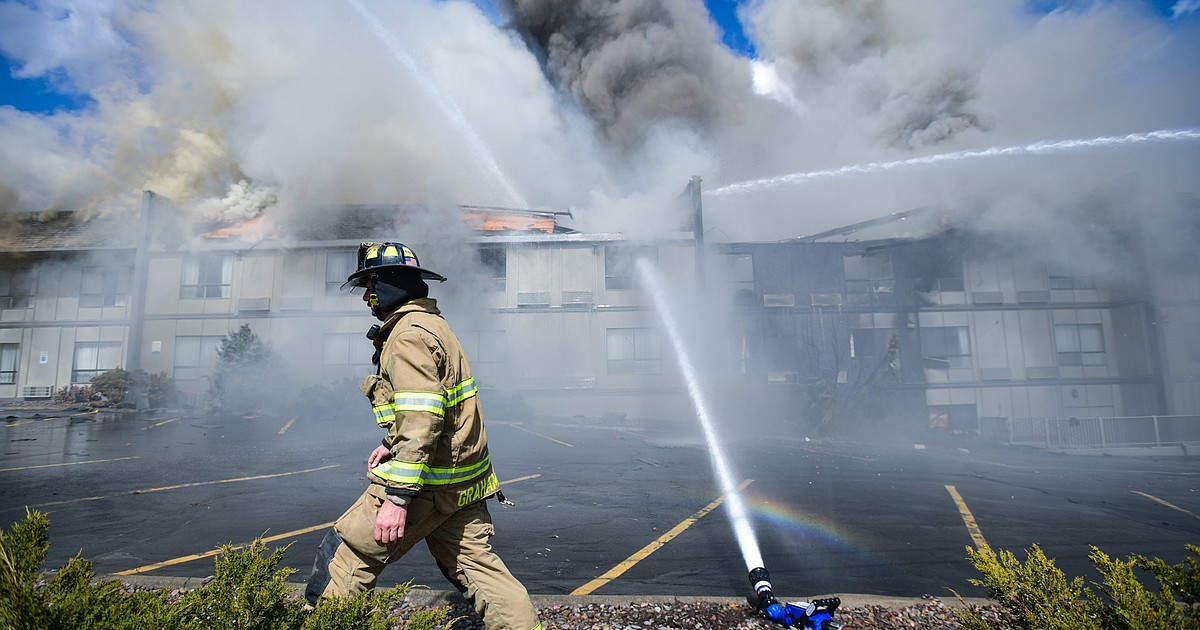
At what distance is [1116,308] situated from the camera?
19.5 meters

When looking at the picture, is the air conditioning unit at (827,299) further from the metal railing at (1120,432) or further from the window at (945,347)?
the metal railing at (1120,432)

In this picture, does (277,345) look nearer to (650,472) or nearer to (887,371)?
(650,472)

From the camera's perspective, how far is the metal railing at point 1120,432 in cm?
1537

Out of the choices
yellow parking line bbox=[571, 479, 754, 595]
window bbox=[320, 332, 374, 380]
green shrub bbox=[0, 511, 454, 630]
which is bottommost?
yellow parking line bbox=[571, 479, 754, 595]

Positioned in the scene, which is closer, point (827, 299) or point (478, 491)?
point (478, 491)

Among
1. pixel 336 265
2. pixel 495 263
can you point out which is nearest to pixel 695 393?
pixel 495 263

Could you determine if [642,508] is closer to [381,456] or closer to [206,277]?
[381,456]

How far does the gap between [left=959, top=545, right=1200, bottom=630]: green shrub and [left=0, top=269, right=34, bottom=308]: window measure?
2943 cm

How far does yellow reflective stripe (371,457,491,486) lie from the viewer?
205 centimetres

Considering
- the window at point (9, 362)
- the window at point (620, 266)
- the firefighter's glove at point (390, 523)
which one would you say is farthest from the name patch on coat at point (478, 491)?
the window at point (9, 362)

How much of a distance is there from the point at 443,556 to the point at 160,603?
1.04 meters

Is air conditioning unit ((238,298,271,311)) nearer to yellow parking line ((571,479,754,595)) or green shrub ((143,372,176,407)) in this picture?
green shrub ((143,372,176,407))

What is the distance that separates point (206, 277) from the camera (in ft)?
68.6

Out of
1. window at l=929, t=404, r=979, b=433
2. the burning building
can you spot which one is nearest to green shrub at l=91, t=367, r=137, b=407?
the burning building
